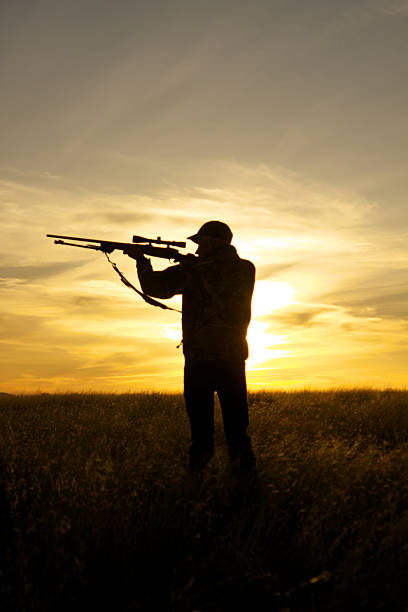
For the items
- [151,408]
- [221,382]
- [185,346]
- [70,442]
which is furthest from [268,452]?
[151,408]

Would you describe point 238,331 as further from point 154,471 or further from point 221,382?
point 154,471

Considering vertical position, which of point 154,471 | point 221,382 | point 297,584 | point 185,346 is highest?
point 185,346

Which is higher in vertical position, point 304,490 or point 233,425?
point 233,425

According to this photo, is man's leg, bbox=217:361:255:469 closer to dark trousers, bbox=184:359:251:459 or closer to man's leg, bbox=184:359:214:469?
dark trousers, bbox=184:359:251:459

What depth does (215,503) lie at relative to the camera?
160 inches

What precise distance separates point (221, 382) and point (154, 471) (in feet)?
3.62

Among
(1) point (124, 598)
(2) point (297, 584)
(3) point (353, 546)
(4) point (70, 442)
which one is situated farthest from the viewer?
(4) point (70, 442)

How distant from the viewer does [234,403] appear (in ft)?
15.6

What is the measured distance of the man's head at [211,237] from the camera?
499 centimetres

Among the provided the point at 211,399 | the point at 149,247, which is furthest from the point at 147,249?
the point at 211,399

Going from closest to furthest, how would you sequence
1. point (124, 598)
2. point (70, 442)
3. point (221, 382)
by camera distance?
point (124, 598)
point (221, 382)
point (70, 442)

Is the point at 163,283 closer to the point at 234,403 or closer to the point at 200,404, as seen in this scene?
the point at 200,404

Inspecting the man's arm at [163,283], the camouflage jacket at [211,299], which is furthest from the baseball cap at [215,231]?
the man's arm at [163,283]

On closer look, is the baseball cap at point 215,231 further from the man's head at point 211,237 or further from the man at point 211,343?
the man at point 211,343
